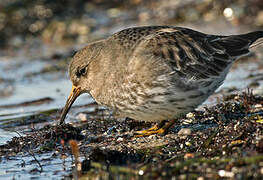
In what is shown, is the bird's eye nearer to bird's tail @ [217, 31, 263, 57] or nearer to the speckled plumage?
the speckled plumage

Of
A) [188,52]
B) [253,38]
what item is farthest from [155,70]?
[253,38]

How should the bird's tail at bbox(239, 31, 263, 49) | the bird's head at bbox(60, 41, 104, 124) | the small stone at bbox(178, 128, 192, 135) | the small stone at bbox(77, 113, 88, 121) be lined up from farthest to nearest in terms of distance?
1. the small stone at bbox(77, 113, 88, 121)
2. the bird's tail at bbox(239, 31, 263, 49)
3. the bird's head at bbox(60, 41, 104, 124)
4. the small stone at bbox(178, 128, 192, 135)

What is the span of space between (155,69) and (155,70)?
13 mm

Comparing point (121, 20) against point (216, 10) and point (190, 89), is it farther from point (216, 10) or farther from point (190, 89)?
point (190, 89)

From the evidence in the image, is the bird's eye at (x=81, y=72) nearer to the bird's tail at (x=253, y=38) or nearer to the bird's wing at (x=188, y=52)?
the bird's wing at (x=188, y=52)

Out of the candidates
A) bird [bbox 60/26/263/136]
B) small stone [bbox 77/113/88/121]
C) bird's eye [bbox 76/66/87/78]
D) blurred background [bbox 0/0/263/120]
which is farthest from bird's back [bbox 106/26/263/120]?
blurred background [bbox 0/0/263/120]

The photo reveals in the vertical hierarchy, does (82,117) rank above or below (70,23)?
below

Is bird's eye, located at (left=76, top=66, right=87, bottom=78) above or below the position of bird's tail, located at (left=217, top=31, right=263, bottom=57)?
below

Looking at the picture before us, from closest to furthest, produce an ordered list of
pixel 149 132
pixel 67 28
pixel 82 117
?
pixel 149 132
pixel 82 117
pixel 67 28

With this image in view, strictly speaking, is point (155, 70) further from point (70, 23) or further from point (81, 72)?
point (70, 23)

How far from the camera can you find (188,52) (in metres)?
6.25

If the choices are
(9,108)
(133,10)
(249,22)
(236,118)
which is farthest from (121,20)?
(236,118)

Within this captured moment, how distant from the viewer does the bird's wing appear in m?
6.09

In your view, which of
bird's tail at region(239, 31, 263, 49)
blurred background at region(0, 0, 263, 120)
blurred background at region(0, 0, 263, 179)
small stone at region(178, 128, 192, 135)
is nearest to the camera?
small stone at region(178, 128, 192, 135)
